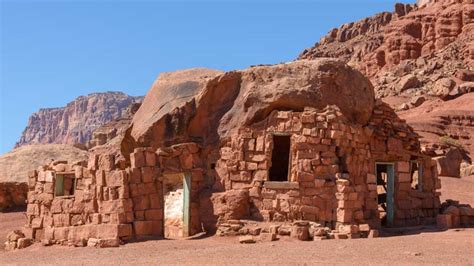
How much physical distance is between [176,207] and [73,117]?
129684 millimetres

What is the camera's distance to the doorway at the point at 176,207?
14445 millimetres

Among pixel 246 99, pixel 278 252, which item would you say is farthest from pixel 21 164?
pixel 278 252

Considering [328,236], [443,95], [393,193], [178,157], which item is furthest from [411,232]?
[443,95]

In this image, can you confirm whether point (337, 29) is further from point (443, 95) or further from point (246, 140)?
point (246, 140)

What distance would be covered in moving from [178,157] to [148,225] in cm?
188

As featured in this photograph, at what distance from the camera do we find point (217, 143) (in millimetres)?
14578

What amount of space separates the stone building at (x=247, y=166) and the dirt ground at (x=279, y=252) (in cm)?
91

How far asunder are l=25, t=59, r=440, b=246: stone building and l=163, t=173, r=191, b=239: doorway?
63mm

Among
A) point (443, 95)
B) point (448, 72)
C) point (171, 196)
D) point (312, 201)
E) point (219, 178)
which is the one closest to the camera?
point (312, 201)

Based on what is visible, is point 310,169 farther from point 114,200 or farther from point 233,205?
point 114,200

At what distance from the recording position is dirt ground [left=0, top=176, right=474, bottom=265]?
9.51 meters

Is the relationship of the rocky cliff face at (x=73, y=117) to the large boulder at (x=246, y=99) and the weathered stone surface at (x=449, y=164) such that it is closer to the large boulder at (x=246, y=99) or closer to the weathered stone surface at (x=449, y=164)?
the weathered stone surface at (x=449, y=164)

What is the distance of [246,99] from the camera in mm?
14438

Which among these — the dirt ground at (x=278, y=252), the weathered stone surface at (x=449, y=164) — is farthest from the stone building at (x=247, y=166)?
the weathered stone surface at (x=449, y=164)
